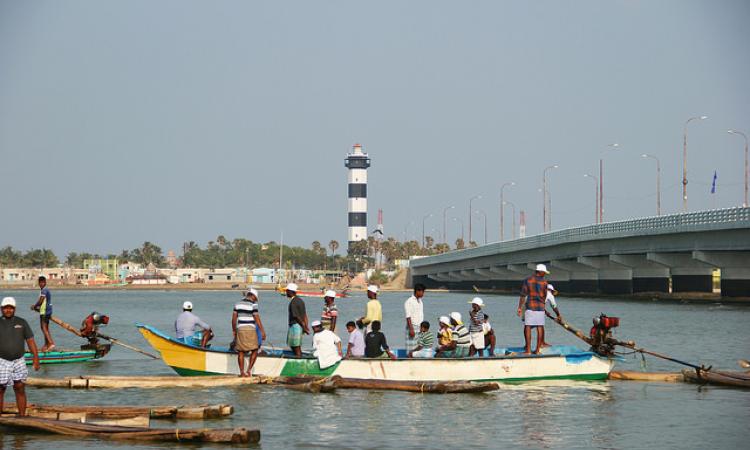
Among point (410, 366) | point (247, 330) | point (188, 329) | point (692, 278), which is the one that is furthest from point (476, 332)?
point (692, 278)

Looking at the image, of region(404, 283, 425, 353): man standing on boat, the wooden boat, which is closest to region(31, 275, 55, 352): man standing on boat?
the wooden boat

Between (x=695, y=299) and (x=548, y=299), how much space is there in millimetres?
64888

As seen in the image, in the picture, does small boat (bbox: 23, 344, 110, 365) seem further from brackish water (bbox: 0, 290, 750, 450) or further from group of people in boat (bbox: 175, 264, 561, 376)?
group of people in boat (bbox: 175, 264, 561, 376)

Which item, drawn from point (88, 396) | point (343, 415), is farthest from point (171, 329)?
point (343, 415)

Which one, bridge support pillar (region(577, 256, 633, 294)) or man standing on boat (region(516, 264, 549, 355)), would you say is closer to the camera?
man standing on boat (region(516, 264, 549, 355))

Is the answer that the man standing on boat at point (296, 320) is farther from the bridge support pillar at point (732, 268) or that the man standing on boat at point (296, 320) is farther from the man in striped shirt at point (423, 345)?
the bridge support pillar at point (732, 268)

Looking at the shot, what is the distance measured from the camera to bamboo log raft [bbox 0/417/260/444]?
60.0ft

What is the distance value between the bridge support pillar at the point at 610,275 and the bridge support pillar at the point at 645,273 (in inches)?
57.0

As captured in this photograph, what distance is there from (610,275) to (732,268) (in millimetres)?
24142

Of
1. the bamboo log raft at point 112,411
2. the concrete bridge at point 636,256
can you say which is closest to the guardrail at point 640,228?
the concrete bridge at point 636,256

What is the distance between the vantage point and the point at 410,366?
80.2 feet

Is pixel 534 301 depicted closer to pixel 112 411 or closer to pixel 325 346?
pixel 325 346

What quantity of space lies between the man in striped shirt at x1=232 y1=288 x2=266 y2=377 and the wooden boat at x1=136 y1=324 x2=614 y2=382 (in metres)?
0.37

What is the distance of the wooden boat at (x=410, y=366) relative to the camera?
24.5 metres
